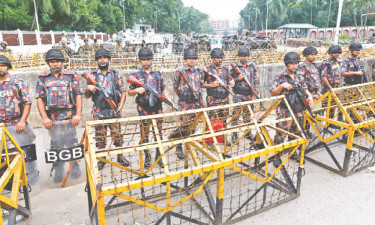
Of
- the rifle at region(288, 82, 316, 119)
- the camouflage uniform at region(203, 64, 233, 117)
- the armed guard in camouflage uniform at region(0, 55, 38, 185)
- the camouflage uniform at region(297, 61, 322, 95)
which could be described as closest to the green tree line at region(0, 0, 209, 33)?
the armed guard in camouflage uniform at region(0, 55, 38, 185)

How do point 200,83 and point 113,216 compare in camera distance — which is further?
point 200,83

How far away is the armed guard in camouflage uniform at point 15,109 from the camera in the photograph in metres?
3.64

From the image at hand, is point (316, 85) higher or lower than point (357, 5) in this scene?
lower

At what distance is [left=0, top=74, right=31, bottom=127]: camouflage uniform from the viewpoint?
3652 millimetres

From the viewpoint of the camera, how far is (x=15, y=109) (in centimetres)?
374

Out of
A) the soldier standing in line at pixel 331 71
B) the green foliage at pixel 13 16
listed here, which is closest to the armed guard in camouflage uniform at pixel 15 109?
the soldier standing in line at pixel 331 71

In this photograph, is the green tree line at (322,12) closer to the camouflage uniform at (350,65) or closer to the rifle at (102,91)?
the camouflage uniform at (350,65)

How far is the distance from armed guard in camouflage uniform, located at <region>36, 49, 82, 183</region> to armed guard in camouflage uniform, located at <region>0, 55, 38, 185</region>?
8.8 inches

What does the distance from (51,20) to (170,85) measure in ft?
92.3

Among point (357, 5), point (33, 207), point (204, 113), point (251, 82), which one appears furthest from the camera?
point (357, 5)

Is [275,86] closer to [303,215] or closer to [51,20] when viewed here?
[303,215]

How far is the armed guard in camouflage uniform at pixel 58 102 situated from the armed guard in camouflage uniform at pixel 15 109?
22 cm

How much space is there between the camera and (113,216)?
338cm

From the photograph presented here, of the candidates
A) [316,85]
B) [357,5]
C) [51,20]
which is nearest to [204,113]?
[316,85]
